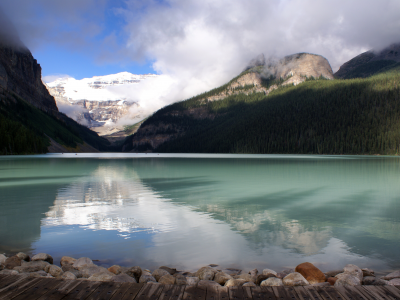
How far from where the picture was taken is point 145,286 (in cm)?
596

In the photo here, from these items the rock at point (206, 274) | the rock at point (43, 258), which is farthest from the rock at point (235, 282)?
the rock at point (43, 258)

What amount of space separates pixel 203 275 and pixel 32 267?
4.93 metres

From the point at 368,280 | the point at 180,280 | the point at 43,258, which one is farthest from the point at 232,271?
the point at 43,258

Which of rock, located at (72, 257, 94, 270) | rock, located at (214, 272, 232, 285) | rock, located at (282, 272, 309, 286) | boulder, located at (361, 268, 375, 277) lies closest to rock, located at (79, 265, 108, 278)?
rock, located at (72, 257, 94, 270)

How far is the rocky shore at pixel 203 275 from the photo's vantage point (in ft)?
24.7

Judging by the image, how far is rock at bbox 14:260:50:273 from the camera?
8.36m

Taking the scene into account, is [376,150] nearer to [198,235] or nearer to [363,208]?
[363,208]

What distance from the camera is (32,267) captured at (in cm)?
855

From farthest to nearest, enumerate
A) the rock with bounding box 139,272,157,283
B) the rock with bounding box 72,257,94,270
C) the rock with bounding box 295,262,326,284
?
the rock with bounding box 72,257,94,270, the rock with bounding box 295,262,326,284, the rock with bounding box 139,272,157,283

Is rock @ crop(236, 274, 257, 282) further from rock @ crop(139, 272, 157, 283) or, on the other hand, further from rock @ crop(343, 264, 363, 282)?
rock @ crop(343, 264, 363, 282)

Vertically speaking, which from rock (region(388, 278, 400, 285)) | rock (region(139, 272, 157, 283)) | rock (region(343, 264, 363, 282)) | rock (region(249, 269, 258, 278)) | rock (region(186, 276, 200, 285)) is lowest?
rock (region(249, 269, 258, 278))

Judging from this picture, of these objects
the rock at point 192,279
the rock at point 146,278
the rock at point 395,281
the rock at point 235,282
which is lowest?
the rock at point 146,278

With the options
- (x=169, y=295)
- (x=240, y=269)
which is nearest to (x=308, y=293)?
(x=169, y=295)

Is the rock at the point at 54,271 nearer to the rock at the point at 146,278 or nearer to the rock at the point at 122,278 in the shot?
the rock at the point at 122,278
